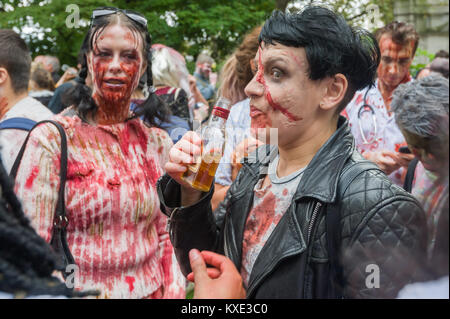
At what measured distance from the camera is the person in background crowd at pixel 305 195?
4.71 ft

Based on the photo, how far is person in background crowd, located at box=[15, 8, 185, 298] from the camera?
2.11 m

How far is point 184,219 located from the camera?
1.82 metres

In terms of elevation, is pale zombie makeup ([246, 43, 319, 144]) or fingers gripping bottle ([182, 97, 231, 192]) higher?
pale zombie makeup ([246, 43, 319, 144])

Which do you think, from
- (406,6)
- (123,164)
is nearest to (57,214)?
(123,164)

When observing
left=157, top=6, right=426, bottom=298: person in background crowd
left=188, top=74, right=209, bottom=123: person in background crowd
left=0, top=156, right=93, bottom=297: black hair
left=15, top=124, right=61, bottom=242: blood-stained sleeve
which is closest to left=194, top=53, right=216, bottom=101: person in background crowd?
left=188, top=74, right=209, bottom=123: person in background crowd

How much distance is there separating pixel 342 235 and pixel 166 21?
26.5ft

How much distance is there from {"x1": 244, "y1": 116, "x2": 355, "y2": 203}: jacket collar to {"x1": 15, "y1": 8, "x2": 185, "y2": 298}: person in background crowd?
1.02 m

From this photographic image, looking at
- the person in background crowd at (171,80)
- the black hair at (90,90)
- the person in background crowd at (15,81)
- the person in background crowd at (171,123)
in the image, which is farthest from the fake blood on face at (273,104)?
the person in background crowd at (171,80)

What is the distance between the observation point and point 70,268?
81.3 inches

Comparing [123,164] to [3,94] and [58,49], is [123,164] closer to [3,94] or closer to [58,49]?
[3,94]

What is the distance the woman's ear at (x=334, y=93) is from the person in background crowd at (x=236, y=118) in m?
0.80

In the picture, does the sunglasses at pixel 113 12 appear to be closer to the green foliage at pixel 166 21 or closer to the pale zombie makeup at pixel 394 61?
the pale zombie makeup at pixel 394 61

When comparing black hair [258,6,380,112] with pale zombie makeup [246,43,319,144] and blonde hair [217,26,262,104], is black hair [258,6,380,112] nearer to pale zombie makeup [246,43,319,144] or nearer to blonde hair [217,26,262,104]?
pale zombie makeup [246,43,319,144]
